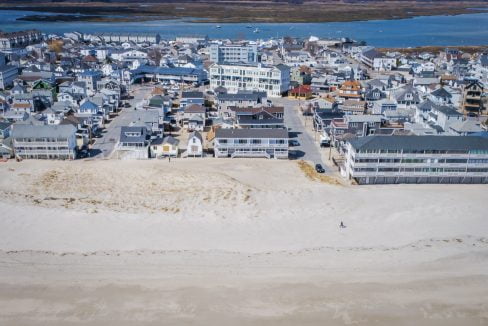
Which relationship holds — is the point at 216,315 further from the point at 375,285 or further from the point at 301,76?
the point at 301,76

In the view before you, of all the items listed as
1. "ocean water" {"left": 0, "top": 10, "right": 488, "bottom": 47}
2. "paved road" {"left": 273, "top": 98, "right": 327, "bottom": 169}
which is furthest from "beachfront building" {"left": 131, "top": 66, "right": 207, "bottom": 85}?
"ocean water" {"left": 0, "top": 10, "right": 488, "bottom": 47}

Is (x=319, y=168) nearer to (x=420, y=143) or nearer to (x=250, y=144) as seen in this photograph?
(x=250, y=144)

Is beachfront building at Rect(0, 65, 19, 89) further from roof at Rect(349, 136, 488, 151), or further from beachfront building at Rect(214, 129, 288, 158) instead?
roof at Rect(349, 136, 488, 151)

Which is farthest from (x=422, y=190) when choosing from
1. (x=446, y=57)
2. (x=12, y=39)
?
(x=12, y=39)

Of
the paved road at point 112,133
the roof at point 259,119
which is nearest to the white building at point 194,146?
the paved road at point 112,133

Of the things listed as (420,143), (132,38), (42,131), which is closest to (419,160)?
(420,143)

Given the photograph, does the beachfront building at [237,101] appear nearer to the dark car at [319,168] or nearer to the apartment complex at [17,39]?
the dark car at [319,168]

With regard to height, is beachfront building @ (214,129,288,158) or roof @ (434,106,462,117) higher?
roof @ (434,106,462,117)
